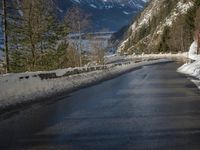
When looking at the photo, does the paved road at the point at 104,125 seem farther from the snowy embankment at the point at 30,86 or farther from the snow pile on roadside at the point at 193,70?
the snow pile on roadside at the point at 193,70

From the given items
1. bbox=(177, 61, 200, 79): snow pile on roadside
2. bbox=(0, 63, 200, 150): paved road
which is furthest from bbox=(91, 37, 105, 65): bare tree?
bbox=(0, 63, 200, 150): paved road

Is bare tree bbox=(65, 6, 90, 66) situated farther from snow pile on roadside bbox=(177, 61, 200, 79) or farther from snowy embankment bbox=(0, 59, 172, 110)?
snowy embankment bbox=(0, 59, 172, 110)

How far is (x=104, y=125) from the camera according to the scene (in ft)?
36.7

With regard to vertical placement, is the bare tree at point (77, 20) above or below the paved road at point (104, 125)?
above

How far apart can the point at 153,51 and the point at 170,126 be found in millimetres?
165827

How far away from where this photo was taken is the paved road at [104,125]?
8.94 m

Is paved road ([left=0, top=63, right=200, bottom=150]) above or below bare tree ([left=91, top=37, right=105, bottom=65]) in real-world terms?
below

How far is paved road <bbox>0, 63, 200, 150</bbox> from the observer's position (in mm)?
8938

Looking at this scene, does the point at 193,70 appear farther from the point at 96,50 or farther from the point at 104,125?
the point at 96,50

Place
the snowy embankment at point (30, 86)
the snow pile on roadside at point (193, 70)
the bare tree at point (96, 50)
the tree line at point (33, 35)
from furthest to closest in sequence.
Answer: the bare tree at point (96, 50) → the tree line at point (33, 35) → the snow pile on roadside at point (193, 70) → the snowy embankment at point (30, 86)

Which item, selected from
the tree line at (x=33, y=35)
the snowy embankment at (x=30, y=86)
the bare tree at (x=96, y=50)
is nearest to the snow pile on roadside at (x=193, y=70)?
the snowy embankment at (x=30, y=86)

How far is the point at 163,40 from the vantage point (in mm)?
164500

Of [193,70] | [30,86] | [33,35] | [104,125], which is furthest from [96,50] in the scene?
[104,125]

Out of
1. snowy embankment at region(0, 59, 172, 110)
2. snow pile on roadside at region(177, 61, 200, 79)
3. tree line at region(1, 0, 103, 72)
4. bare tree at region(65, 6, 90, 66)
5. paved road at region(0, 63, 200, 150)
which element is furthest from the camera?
bare tree at region(65, 6, 90, 66)
